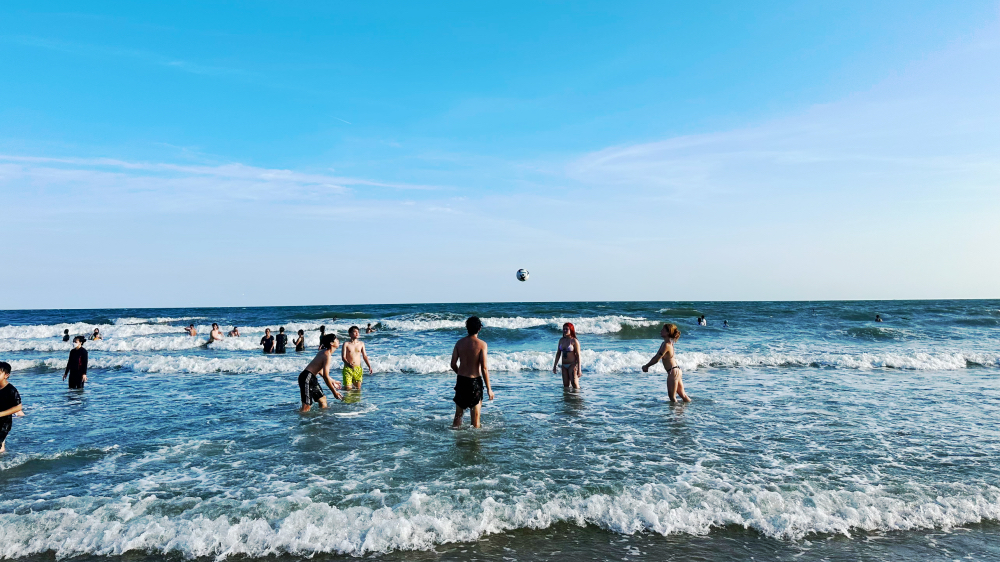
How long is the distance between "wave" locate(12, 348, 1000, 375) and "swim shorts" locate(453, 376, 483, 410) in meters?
8.30

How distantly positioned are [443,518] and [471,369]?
10.5 feet

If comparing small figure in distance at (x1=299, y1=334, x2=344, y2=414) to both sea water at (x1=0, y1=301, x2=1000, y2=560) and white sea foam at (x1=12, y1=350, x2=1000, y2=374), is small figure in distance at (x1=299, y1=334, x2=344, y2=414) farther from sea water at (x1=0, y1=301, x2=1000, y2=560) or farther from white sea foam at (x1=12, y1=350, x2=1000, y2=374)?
white sea foam at (x1=12, y1=350, x2=1000, y2=374)

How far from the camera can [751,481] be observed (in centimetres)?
626

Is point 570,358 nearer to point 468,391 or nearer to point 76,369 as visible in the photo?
point 468,391

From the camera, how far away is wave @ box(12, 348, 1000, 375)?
17.2 meters

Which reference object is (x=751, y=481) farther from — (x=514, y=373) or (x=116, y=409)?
(x=116, y=409)

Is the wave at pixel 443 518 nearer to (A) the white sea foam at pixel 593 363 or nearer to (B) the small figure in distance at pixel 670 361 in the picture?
(B) the small figure in distance at pixel 670 361

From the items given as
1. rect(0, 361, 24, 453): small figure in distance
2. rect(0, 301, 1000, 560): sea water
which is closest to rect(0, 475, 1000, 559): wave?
rect(0, 301, 1000, 560): sea water

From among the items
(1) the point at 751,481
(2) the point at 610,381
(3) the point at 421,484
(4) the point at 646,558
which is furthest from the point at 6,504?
(2) the point at 610,381

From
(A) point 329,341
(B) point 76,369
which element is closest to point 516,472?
(A) point 329,341

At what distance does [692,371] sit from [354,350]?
1017cm

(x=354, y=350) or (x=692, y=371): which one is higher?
(x=354, y=350)

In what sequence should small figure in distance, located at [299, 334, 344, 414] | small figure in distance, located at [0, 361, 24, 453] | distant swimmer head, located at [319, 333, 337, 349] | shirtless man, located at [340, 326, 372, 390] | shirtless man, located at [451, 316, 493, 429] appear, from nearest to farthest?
small figure in distance, located at [0, 361, 24, 453] < shirtless man, located at [451, 316, 493, 429] < distant swimmer head, located at [319, 333, 337, 349] < small figure in distance, located at [299, 334, 344, 414] < shirtless man, located at [340, 326, 372, 390]

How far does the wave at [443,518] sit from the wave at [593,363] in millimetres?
10772
